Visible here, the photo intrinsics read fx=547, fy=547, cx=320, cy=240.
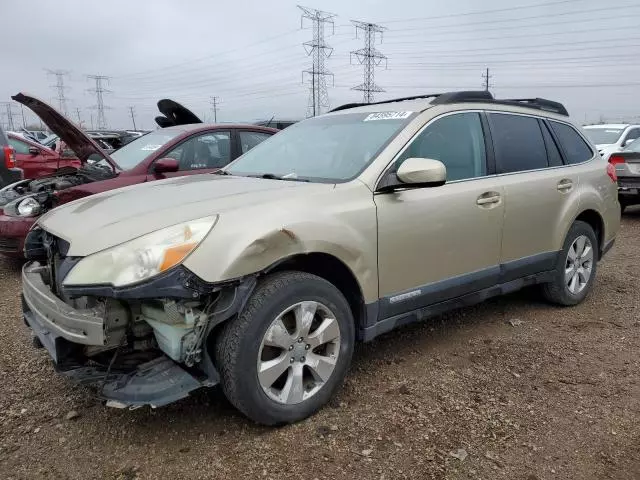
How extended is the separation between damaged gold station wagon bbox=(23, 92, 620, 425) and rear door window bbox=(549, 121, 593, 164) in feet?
1.40

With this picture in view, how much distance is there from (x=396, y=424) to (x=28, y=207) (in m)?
4.51

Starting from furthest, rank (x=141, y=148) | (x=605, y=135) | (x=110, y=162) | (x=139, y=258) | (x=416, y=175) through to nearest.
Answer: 1. (x=605, y=135)
2. (x=141, y=148)
3. (x=110, y=162)
4. (x=416, y=175)
5. (x=139, y=258)

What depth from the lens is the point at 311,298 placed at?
275 cm

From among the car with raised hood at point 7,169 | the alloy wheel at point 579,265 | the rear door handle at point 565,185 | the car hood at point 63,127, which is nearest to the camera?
the rear door handle at point 565,185

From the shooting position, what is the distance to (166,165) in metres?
5.49

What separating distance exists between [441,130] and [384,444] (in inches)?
79.8

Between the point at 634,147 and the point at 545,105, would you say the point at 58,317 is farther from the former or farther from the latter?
the point at 634,147

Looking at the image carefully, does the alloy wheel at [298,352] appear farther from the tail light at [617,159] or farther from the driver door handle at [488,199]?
the tail light at [617,159]

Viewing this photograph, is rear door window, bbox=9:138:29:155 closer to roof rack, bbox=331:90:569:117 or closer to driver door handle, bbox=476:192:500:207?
roof rack, bbox=331:90:569:117

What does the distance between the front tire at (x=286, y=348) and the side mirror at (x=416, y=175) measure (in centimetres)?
72

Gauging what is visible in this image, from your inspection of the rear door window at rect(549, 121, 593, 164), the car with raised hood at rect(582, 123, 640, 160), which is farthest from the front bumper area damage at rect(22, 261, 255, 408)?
the car with raised hood at rect(582, 123, 640, 160)

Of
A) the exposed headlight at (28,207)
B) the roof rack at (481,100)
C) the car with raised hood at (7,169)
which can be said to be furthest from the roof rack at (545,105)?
the car with raised hood at (7,169)

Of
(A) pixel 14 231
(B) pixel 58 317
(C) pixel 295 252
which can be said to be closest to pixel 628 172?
(C) pixel 295 252

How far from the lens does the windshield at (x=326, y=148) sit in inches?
130
